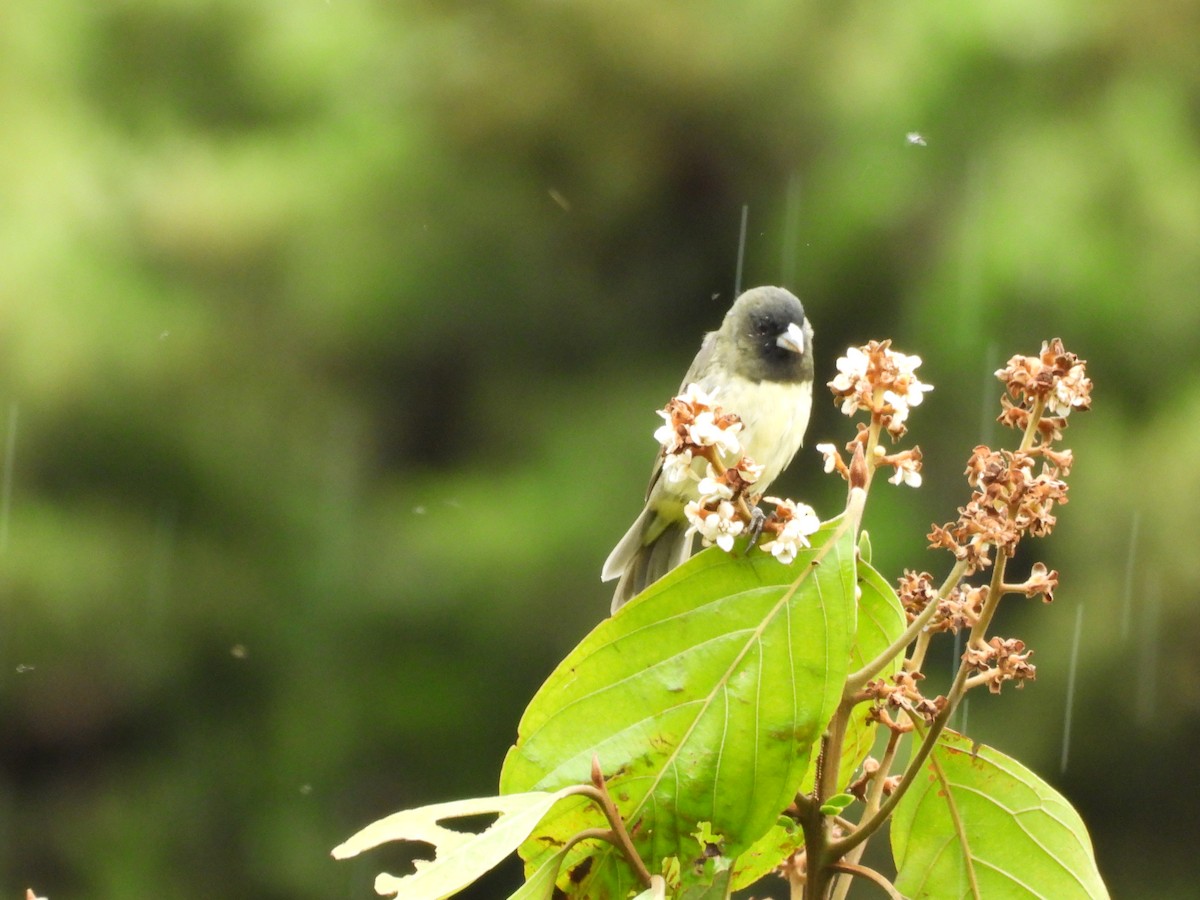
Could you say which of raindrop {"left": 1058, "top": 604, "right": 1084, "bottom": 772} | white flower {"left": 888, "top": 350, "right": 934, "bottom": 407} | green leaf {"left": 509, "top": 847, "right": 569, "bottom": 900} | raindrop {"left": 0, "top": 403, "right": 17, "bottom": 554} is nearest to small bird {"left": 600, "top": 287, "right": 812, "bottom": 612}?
white flower {"left": 888, "top": 350, "right": 934, "bottom": 407}

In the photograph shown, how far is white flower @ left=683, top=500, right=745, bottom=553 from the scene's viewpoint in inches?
44.4

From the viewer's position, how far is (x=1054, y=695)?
14.7 ft

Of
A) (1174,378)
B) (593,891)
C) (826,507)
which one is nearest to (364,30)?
(826,507)

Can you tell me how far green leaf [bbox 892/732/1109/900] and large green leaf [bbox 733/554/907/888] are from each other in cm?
8

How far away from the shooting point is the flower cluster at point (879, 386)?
1.18m

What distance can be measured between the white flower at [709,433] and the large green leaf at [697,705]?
0.10 m

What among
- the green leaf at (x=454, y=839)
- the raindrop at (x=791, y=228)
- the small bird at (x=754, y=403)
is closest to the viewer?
the green leaf at (x=454, y=839)

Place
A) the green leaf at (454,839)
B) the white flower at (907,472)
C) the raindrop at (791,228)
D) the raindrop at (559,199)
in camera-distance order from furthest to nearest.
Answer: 1. the raindrop at (559,199)
2. the raindrop at (791,228)
3. the white flower at (907,472)
4. the green leaf at (454,839)

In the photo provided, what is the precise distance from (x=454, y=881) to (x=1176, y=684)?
3.99 metres

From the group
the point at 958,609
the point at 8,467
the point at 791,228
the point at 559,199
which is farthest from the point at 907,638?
the point at 8,467

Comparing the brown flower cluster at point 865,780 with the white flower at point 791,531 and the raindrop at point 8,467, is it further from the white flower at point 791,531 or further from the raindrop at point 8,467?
the raindrop at point 8,467

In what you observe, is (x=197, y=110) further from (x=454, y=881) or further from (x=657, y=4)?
(x=454, y=881)

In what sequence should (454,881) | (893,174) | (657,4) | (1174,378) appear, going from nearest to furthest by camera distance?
(454,881) < (1174,378) < (893,174) < (657,4)

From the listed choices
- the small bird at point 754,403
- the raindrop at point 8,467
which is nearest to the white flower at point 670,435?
the small bird at point 754,403
